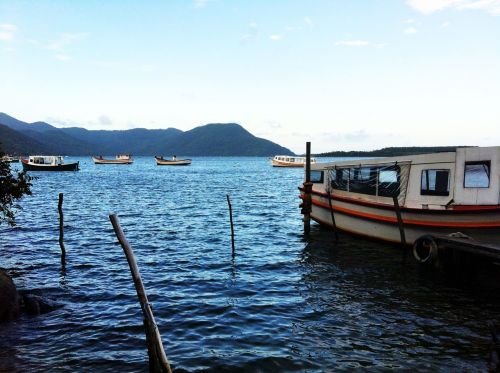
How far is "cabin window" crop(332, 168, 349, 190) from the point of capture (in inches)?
961

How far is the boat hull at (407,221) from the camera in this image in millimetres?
16406

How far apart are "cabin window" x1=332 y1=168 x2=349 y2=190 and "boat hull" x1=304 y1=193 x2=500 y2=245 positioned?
1.04 meters

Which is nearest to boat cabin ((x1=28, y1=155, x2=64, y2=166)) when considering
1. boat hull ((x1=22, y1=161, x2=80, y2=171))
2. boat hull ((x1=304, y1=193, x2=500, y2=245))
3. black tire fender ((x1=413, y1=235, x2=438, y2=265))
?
boat hull ((x1=22, y1=161, x2=80, y2=171))

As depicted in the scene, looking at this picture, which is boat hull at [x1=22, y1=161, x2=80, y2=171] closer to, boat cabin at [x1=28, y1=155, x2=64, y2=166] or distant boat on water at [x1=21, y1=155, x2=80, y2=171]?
distant boat on water at [x1=21, y1=155, x2=80, y2=171]

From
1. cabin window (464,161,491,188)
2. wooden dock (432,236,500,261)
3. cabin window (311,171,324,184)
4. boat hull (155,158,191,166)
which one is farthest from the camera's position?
boat hull (155,158,191,166)

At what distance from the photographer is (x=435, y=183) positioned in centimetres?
1889

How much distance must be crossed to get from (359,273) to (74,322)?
1081cm

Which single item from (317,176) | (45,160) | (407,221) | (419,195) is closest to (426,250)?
(407,221)

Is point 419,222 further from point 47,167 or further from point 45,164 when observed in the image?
point 45,164

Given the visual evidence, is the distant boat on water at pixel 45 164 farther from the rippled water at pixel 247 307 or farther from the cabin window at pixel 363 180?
the cabin window at pixel 363 180

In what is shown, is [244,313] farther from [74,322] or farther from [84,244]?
[84,244]

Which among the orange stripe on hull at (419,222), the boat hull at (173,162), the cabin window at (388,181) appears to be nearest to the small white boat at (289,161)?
the boat hull at (173,162)

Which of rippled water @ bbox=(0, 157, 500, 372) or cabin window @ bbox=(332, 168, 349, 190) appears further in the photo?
cabin window @ bbox=(332, 168, 349, 190)

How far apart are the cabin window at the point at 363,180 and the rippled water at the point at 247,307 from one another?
2865 mm
